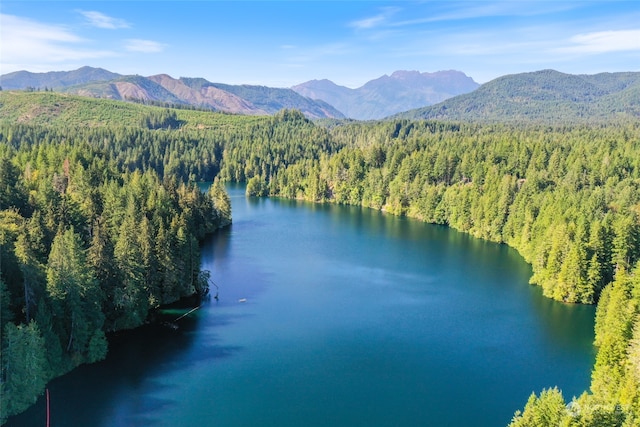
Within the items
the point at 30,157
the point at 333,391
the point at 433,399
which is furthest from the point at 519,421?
the point at 30,157

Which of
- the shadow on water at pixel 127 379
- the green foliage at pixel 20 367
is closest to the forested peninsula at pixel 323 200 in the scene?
the green foliage at pixel 20 367

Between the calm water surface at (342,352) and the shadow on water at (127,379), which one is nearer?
the shadow on water at (127,379)

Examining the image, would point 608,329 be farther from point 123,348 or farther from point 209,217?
point 209,217

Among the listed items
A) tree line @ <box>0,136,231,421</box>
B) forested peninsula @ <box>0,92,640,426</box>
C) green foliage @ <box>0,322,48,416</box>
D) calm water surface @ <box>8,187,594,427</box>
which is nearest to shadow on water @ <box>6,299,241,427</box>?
calm water surface @ <box>8,187,594,427</box>

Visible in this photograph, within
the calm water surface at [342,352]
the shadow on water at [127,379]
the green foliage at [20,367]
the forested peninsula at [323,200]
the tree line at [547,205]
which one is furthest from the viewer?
the tree line at [547,205]

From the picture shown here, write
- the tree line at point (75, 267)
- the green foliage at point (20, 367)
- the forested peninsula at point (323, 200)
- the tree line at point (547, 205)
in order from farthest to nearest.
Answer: the tree line at point (547, 205), the forested peninsula at point (323, 200), the tree line at point (75, 267), the green foliage at point (20, 367)

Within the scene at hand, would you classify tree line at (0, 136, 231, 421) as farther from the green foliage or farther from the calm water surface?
the calm water surface

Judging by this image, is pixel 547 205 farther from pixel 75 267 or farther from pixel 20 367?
pixel 20 367

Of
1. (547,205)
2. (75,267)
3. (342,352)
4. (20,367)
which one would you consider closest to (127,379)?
(20,367)

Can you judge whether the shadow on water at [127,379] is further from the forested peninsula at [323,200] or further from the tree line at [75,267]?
the forested peninsula at [323,200]
